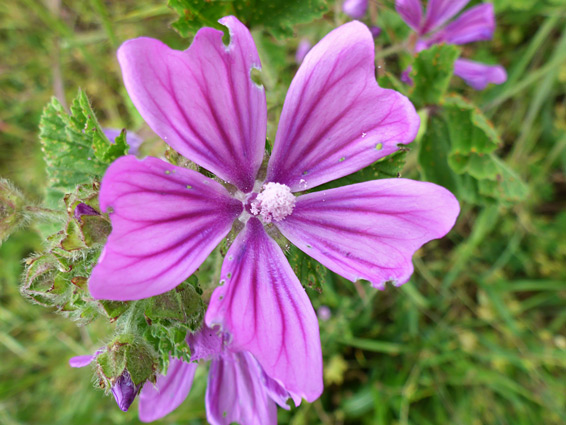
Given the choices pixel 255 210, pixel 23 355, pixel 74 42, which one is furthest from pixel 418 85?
pixel 23 355

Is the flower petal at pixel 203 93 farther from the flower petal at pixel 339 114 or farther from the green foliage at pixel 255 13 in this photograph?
the green foliage at pixel 255 13

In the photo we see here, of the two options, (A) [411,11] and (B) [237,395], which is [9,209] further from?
(A) [411,11]

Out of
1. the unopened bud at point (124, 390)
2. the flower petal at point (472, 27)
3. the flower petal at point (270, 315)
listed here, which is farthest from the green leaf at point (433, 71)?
the unopened bud at point (124, 390)

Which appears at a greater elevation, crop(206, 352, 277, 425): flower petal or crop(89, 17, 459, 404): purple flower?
crop(89, 17, 459, 404): purple flower

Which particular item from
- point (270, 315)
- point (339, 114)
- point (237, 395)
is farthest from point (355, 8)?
point (237, 395)

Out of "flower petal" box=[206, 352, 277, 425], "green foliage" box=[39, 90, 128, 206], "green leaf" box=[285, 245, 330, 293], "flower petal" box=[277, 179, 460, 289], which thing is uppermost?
"green foliage" box=[39, 90, 128, 206]

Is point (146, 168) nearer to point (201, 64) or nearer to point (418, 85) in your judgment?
point (201, 64)

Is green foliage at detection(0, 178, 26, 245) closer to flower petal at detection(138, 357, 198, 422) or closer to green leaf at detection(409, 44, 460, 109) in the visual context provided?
flower petal at detection(138, 357, 198, 422)

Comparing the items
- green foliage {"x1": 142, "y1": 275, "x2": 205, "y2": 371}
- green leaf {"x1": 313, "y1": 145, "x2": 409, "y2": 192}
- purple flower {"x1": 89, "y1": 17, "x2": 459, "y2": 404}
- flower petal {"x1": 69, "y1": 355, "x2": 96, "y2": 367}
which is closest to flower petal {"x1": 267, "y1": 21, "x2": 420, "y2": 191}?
purple flower {"x1": 89, "y1": 17, "x2": 459, "y2": 404}
